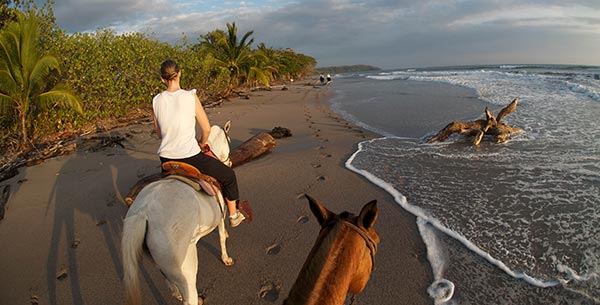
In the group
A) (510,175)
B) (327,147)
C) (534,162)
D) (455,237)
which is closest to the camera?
(455,237)

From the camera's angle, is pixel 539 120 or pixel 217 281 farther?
pixel 539 120

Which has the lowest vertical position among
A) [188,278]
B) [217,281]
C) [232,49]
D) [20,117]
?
[217,281]

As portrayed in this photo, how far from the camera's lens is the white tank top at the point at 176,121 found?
3070 mm

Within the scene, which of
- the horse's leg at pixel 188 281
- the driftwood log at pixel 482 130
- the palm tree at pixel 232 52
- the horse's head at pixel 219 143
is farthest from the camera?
the palm tree at pixel 232 52

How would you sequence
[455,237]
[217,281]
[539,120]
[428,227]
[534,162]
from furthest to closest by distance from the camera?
[539,120], [534,162], [428,227], [455,237], [217,281]

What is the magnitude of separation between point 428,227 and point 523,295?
125 centimetres

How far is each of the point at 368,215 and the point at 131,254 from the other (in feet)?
6.03

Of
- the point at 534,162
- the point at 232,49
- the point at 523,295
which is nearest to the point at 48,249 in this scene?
the point at 523,295

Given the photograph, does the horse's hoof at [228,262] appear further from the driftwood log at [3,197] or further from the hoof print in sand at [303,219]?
the driftwood log at [3,197]

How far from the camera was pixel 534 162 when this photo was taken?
19.3 ft

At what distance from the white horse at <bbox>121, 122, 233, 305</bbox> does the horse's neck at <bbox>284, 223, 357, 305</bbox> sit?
149cm

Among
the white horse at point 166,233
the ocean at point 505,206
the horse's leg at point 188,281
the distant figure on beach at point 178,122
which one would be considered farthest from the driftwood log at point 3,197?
the ocean at point 505,206

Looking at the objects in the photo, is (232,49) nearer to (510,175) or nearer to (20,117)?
(20,117)

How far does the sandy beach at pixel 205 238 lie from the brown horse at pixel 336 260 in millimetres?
1640
